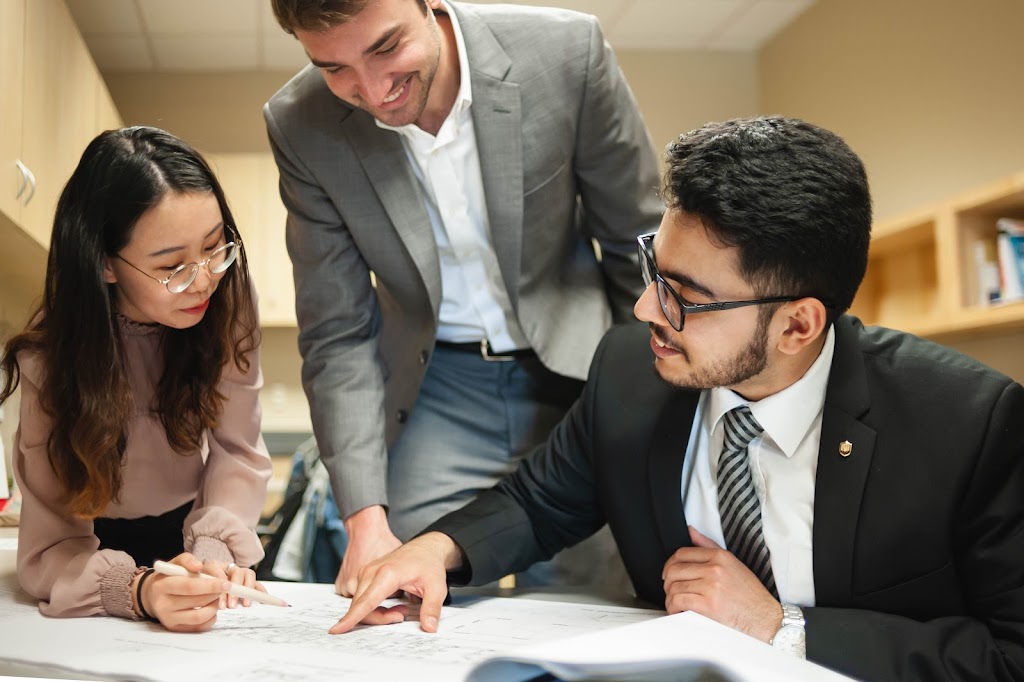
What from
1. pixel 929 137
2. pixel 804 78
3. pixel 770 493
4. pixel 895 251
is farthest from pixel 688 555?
pixel 804 78

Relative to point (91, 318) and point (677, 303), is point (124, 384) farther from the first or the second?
point (677, 303)

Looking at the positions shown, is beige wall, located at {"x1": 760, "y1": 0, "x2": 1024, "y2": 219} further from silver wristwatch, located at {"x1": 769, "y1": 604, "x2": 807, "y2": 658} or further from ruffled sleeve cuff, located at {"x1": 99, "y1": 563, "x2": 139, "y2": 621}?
ruffled sleeve cuff, located at {"x1": 99, "y1": 563, "x2": 139, "y2": 621}

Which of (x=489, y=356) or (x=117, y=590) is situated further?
(x=489, y=356)

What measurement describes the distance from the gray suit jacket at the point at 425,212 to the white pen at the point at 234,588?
0.32 meters

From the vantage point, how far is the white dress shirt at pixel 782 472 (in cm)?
108

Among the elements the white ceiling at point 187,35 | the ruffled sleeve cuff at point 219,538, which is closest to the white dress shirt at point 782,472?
the ruffled sleeve cuff at point 219,538

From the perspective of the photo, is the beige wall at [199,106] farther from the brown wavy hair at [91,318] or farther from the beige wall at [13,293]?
the beige wall at [13,293]

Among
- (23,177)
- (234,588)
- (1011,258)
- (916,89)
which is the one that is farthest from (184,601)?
(916,89)

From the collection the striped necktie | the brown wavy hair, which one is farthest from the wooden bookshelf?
the brown wavy hair

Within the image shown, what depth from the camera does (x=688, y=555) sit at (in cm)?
108

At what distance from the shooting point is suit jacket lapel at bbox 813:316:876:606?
1035 mm

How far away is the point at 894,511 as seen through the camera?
Answer: 103 centimetres

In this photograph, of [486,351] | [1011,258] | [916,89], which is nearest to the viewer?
[486,351]

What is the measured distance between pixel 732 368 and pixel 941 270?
2180 mm
